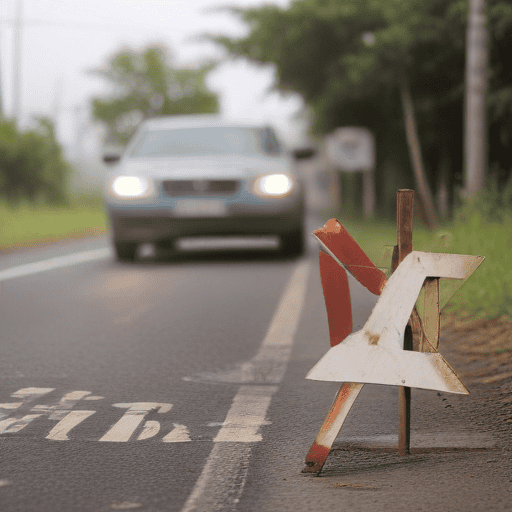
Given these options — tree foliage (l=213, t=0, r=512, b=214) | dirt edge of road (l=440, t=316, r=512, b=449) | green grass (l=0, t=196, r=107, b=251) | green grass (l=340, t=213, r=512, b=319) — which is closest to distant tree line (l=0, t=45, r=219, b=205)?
green grass (l=0, t=196, r=107, b=251)

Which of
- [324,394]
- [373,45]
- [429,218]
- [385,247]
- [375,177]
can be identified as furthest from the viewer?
[375,177]

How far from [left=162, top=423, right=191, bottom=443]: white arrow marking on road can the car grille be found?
6.83 meters

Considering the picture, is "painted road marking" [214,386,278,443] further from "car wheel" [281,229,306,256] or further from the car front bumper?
"car wheel" [281,229,306,256]

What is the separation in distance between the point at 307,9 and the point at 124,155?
8.79 m

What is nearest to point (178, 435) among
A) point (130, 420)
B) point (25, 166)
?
point (130, 420)

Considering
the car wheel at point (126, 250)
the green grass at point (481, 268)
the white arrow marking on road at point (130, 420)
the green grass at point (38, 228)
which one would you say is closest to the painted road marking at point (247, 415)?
the white arrow marking on road at point (130, 420)

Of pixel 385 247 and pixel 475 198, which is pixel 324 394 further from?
pixel 475 198

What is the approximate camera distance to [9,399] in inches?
170

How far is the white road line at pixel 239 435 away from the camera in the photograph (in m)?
3.00

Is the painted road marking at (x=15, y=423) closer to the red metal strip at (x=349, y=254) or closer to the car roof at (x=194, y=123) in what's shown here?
the red metal strip at (x=349, y=254)

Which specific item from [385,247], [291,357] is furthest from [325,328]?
[385,247]

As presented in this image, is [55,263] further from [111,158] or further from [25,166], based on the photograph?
[25,166]

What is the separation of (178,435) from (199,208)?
6.91 meters

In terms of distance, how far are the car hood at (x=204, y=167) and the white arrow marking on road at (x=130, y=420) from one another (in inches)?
256
